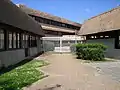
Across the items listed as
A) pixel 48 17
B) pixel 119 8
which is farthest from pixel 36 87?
pixel 48 17

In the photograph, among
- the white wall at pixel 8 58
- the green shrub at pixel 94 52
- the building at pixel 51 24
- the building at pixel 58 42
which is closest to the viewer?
the white wall at pixel 8 58

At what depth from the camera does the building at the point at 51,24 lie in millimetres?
47356

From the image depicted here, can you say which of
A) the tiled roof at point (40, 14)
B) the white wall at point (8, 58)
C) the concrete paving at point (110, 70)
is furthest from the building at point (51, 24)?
the concrete paving at point (110, 70)

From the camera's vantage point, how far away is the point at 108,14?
2775 centimetres

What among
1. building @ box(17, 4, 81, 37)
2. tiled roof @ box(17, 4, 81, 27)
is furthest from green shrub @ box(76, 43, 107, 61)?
building @ box(17, 4, 81, 37)

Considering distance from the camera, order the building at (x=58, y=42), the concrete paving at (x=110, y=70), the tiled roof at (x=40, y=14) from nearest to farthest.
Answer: the concrete paving at (x=110, y=70) < the building at (x=58, y=42) < the tiled roof at (x=40, y=14)

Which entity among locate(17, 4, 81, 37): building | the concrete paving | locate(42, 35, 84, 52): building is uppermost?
locate(17, 4, 81, 37): building

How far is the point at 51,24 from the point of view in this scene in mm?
54500

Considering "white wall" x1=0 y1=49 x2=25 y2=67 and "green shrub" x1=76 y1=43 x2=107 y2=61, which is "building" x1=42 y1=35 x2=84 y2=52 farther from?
"white wall" x1=0 y1=49 x2=25 y2=67

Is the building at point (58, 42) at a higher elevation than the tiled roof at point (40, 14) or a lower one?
lower

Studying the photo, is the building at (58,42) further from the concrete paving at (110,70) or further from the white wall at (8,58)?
the concrete paving at (110,70)

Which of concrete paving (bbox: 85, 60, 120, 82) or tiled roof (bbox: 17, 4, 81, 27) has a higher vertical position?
tiled roof (bbox: 17, 4, 81, 27)

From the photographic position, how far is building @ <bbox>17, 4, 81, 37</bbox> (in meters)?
47.4

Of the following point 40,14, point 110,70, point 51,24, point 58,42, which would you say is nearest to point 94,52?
point 110,70
